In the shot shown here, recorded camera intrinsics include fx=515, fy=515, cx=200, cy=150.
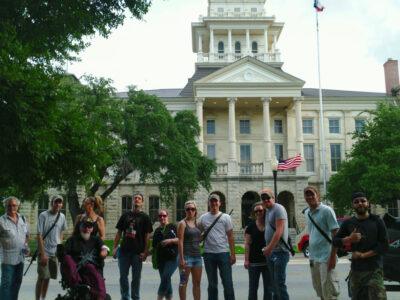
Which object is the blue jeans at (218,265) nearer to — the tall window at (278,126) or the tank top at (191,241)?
the tank top at (191,241)

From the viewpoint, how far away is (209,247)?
8656 mm

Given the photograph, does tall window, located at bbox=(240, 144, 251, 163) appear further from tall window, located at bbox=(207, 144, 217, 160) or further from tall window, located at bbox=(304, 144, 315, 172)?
tall window, located at bbox=(304, 144, 315, 172)

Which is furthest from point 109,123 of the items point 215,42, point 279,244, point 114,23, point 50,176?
point 215,42

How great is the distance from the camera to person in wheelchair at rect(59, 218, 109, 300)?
22.5 ft

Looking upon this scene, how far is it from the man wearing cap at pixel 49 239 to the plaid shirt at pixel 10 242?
0.71 meters

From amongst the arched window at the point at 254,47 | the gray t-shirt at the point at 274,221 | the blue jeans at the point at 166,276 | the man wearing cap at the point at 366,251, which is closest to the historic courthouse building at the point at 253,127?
the arched window at the point at 254,47

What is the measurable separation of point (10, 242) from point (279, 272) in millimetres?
4242

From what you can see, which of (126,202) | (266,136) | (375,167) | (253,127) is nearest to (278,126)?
(253,127)

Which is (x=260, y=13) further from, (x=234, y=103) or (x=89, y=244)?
(x=89, y=244)

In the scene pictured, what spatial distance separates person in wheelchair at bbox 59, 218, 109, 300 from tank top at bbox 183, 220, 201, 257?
1775 mm

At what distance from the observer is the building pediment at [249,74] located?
47.9 m

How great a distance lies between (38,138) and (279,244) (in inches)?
181

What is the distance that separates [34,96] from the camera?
9109mm

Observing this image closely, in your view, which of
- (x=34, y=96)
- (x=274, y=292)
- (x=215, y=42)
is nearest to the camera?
(x=274, y=292)
